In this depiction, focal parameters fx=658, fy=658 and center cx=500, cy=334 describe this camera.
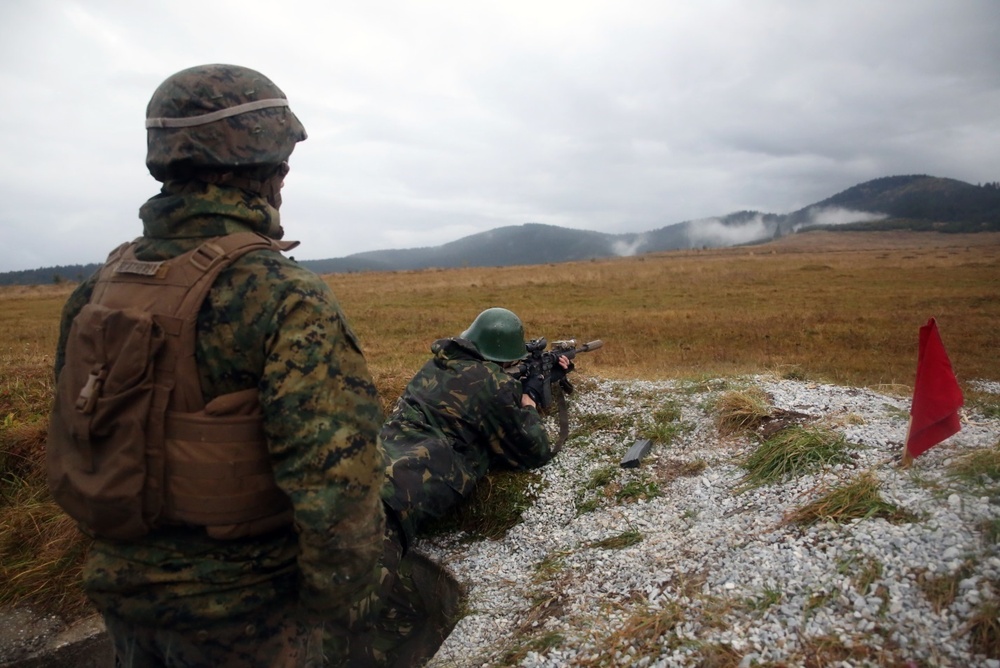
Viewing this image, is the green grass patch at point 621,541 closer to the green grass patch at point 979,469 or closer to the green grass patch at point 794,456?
the green grass patch at point 794,456

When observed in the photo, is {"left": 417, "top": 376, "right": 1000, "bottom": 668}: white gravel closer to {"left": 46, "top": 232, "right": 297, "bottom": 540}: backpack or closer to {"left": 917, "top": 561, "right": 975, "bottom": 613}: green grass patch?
{"left": 917, "top": 561, "right": 975, "bottom": 613}: green grass patch

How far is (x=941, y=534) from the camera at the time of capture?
3279 millimetres

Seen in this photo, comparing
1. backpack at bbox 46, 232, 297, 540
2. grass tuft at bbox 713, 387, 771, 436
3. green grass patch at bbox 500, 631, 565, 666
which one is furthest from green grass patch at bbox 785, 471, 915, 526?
backpack at bbox 46, 232, 297, 540

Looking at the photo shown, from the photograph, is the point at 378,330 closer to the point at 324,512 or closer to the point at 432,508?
the point at 432,508

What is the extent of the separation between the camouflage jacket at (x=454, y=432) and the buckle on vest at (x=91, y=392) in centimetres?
269

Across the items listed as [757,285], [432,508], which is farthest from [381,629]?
[757,285]

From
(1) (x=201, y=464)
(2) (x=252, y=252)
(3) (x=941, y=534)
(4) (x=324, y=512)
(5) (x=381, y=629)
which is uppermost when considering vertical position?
(2) (x=252, y=252)

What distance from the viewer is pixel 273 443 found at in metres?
2.27

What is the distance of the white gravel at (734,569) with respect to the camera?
2.92 meters

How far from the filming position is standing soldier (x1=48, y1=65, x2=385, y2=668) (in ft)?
7.34

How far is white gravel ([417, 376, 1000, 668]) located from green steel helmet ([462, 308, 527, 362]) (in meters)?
1.16

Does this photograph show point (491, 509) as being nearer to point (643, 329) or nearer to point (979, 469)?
point (979, 469)

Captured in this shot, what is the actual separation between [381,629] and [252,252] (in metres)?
2.85

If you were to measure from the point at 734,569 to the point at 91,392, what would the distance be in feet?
10.4
